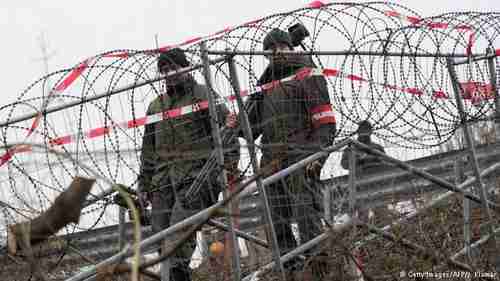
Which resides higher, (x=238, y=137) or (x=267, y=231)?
(x=238, y=137)

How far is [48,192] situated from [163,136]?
1259 mm

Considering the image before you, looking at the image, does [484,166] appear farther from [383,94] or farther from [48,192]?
[48,192]

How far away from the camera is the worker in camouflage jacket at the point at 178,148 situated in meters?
5.68

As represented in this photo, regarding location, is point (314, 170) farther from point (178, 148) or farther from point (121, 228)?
point (121, 228)

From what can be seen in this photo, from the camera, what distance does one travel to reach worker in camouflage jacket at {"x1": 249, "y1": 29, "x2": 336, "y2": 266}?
5957 millimetres

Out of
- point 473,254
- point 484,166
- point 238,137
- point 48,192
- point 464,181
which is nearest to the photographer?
point 48,192

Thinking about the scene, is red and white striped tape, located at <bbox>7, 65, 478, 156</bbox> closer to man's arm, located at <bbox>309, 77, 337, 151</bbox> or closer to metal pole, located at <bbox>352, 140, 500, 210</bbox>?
man's arm, located at <bbox>309, 77, 337, 151</bbox>

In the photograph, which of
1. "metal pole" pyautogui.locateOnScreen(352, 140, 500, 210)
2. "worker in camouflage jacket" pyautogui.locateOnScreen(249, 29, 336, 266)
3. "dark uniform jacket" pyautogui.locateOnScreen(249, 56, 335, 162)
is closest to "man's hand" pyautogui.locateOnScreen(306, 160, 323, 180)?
"worker in camouflage jacket" pyautogui.locateOnScreen(249, 29, 336, 266)

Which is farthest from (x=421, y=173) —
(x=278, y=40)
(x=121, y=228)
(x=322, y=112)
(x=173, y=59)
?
(x=121, y=228)

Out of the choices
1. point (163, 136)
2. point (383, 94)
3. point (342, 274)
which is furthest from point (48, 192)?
point (383, 94)

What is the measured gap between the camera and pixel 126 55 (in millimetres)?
5598

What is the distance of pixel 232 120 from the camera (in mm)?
5602

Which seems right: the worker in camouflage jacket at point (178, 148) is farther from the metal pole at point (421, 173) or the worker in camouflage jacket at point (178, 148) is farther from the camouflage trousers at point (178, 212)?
the metal pole at point (421, 173)

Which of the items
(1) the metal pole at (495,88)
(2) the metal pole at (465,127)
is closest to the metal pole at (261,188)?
(2) the metal pole at (465,127)
